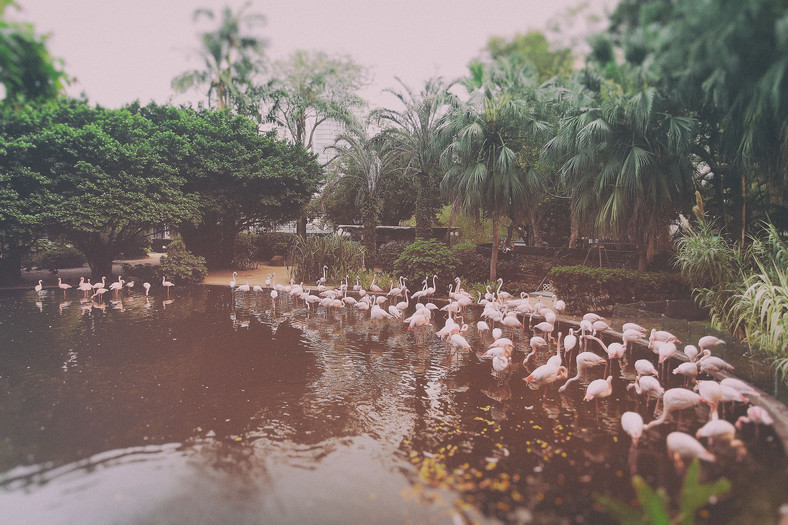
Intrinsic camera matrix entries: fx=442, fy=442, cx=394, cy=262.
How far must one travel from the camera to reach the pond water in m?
3.30

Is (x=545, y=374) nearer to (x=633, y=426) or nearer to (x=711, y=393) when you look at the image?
(x=633, y=426)

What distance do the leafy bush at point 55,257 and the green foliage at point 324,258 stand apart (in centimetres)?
1003

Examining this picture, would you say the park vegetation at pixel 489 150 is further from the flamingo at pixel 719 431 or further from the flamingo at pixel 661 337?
the flamingo at pixel 719 431

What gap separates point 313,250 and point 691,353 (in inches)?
473

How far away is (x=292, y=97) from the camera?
806 inches

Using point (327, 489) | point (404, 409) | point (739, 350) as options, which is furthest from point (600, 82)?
point (327, 489)

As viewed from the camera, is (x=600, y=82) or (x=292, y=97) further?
(x=292, y=97)

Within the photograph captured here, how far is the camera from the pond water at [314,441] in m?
3.30

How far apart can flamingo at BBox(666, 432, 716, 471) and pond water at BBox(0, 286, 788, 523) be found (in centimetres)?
13

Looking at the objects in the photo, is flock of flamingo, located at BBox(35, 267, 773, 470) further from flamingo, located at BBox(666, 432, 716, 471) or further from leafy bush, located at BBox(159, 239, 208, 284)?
leafy bush, located at BBox(159, 239, 208, 284)

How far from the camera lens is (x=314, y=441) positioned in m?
4.32

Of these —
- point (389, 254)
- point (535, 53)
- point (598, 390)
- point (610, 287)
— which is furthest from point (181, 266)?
point (598, 390)

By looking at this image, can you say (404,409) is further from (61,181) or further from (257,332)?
(61,181)

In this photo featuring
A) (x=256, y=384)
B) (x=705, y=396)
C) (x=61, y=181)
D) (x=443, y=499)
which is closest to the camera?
(x=443, y=499)
